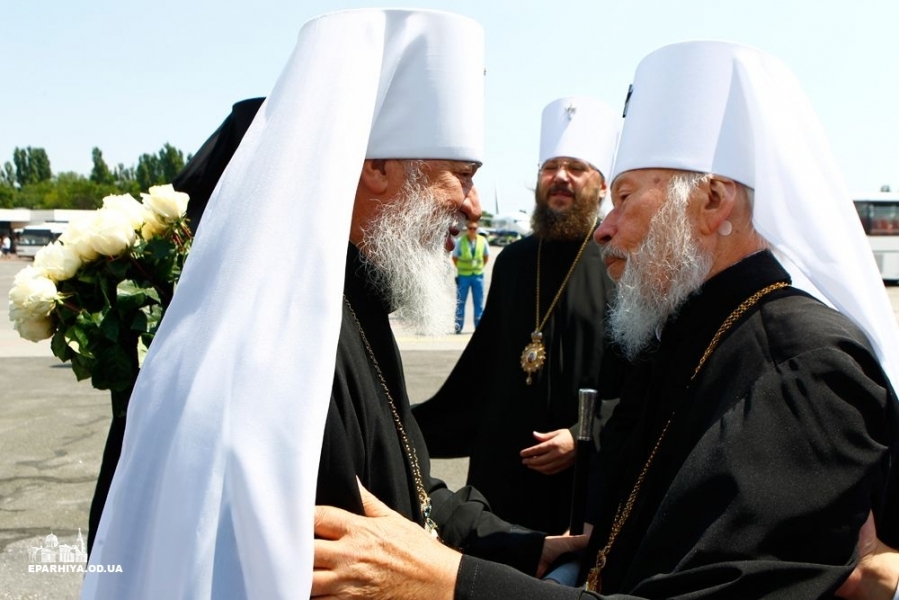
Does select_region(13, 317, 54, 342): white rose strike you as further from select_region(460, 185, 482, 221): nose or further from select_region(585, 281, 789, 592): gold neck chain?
select_region(585, 281, 789, 592): gold neck chain

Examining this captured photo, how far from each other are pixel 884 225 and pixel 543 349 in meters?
27.9

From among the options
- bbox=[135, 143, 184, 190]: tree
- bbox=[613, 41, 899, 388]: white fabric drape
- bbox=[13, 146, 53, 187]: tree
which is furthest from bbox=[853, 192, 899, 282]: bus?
bbox=[13, 146, 53, 187]: tree

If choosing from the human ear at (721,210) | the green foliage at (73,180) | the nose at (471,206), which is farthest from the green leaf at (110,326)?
the green foliage at (73,180)

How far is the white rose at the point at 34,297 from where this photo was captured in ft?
7.32

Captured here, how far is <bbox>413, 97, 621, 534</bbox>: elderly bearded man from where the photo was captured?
13.0 feet

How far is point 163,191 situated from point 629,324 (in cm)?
137

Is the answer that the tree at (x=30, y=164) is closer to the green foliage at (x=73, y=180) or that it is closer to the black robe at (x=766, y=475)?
the green foliage at (x=73, y=180)

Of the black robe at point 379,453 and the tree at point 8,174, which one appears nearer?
the black robe at point 379,453

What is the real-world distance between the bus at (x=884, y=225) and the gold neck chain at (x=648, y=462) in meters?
28.5

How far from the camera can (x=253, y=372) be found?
1485 millimetres

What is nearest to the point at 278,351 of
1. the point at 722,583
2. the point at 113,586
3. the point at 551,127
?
the point at 113,586

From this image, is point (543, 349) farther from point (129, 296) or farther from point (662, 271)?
point (129, 296)

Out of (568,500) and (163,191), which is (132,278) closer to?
(163,191)

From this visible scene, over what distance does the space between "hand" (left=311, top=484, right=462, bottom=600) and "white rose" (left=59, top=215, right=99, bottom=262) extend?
108cm
